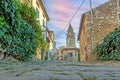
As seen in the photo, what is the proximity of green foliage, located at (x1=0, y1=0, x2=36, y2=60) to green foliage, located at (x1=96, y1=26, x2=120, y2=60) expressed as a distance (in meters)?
4.00

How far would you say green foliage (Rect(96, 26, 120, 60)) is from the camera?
36.8 feet

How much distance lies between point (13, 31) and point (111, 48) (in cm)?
584

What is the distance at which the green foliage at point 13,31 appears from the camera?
22.1 feet

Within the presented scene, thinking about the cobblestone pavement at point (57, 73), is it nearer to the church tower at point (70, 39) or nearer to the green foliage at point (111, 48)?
the green foliage at point (111, 48)

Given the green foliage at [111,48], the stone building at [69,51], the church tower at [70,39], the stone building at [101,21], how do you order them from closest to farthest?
1. the green foliage at [111,48]
2. the stone building at [101,21]
3. the stone building at [69,51]
4. the church tower at [70,39]

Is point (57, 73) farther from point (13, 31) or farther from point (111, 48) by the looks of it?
point (111, 48)

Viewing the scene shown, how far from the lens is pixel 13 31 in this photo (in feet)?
25.6

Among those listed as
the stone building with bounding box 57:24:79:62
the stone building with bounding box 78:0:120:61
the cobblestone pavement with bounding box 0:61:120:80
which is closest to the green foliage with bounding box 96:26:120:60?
the stone building with bounding box 78:0:120:61

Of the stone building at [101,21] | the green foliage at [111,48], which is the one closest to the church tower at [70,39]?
the stone building at [101,21]

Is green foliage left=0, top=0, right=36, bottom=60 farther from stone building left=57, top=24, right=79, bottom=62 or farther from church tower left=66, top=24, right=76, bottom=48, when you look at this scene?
church tower left=66, top=24, right=76, bottom=48

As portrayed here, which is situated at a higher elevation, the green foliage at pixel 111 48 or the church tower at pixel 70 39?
the church tower at pixel 70 39

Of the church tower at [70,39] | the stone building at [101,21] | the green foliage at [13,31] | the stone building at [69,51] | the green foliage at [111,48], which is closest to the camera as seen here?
the green foliage at [13,31]

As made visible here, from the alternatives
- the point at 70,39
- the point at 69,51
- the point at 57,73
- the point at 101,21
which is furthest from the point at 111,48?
the point at 70,39

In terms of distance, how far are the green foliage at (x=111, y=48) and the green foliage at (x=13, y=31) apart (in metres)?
4.00
